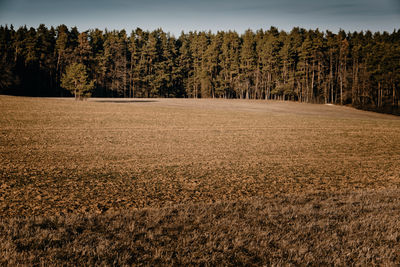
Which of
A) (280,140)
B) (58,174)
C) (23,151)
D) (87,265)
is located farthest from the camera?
(280,140)

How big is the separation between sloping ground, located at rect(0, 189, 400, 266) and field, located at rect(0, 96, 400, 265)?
2 centimetres

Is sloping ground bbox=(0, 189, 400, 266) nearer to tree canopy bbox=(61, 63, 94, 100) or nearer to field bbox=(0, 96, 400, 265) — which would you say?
field bbox=(0, 96, 400, 265)

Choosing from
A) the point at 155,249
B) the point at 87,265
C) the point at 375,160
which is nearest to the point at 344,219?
the point at 155,249

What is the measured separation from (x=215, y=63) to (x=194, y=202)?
279 feet

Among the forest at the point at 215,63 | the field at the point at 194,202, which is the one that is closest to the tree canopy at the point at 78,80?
the forest at the point at 215,63

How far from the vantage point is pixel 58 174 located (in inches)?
398

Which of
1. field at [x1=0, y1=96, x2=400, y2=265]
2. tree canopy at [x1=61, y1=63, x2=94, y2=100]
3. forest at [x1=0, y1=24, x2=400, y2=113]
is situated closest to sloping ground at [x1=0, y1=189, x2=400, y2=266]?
field at [x1=0, y1=96, x2=400, y2=265]

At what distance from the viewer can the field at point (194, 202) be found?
13.8 feet

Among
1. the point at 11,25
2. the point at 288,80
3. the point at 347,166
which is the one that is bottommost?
the point at 347,166

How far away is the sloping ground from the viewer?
402 centimetres

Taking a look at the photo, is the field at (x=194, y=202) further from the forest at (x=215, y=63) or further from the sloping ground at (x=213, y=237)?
the forest at (x=215, y=63)

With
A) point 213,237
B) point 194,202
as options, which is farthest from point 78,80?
point 213,237

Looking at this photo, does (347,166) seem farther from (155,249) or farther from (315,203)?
(155,249)

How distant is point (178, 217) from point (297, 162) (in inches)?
371
